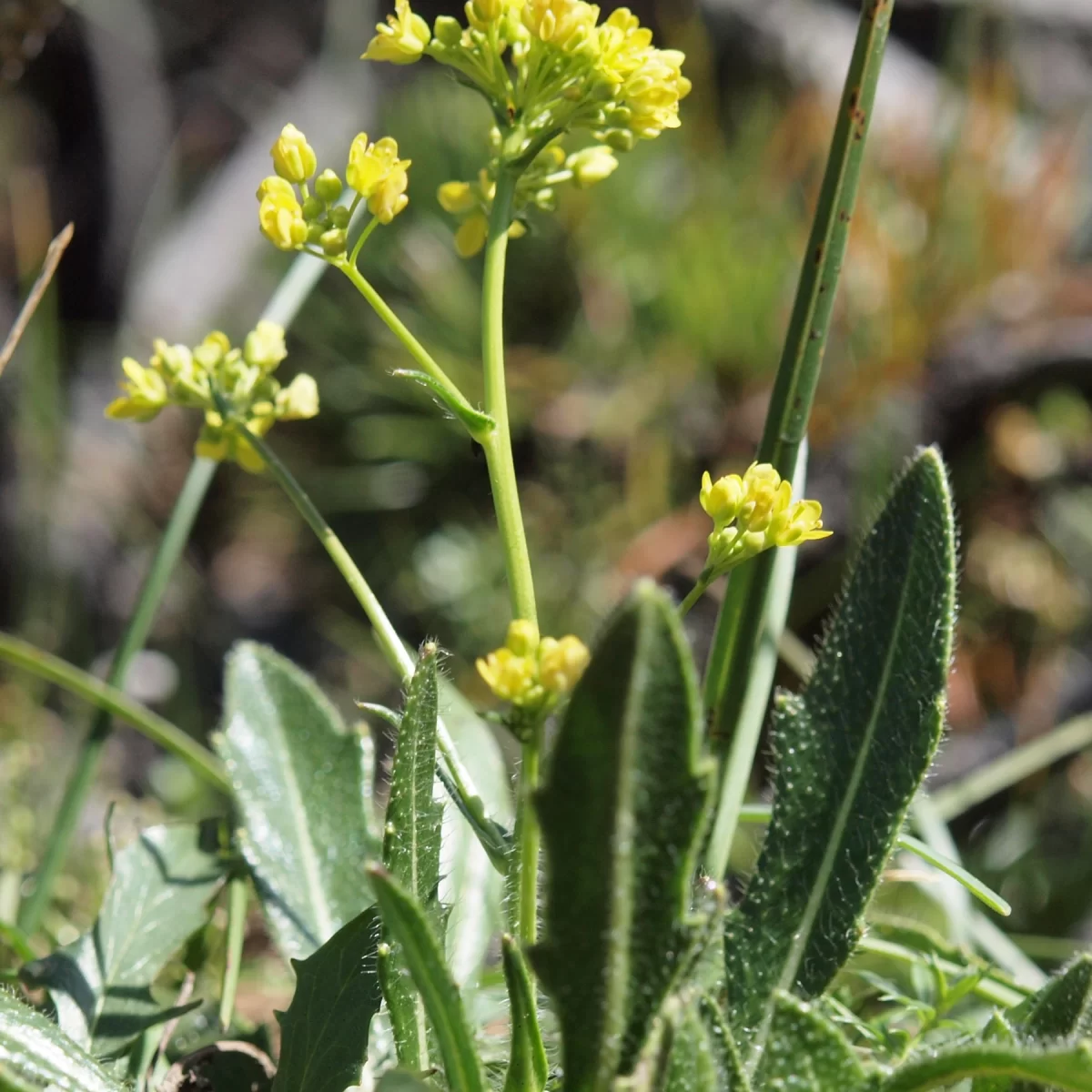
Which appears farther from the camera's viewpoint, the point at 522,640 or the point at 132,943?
the point at 132,943

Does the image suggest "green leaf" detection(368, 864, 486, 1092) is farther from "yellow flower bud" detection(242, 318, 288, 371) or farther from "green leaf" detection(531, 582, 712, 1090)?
"yellow flower bud" detection(242, 318, 288, 371)

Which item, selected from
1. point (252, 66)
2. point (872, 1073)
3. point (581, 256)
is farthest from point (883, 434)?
point (252, 66)

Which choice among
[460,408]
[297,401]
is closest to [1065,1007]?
[460,408]

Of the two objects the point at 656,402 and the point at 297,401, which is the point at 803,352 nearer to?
the point at 297,401

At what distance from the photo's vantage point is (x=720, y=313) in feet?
6.80

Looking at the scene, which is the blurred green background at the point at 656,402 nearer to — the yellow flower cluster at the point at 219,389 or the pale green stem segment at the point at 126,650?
the pale green stem segment at the point at 126,650

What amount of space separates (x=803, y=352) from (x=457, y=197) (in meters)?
0.19

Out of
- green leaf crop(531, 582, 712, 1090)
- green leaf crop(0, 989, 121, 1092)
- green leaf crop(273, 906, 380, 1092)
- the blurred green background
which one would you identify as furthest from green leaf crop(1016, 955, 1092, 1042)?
the blurred green background

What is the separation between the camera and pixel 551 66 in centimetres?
49

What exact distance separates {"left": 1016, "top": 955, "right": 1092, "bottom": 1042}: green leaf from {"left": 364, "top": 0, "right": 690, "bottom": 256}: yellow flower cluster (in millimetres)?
388

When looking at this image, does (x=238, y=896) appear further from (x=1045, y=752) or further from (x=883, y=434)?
(x=883, y=434)

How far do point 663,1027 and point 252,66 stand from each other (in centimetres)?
412

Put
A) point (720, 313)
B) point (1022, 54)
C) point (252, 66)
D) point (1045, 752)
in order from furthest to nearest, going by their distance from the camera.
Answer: point (252, 66) → point (1022, 54) → point (720, 313) → point (1045, 752)

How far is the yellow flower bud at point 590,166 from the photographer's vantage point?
0.56 m
